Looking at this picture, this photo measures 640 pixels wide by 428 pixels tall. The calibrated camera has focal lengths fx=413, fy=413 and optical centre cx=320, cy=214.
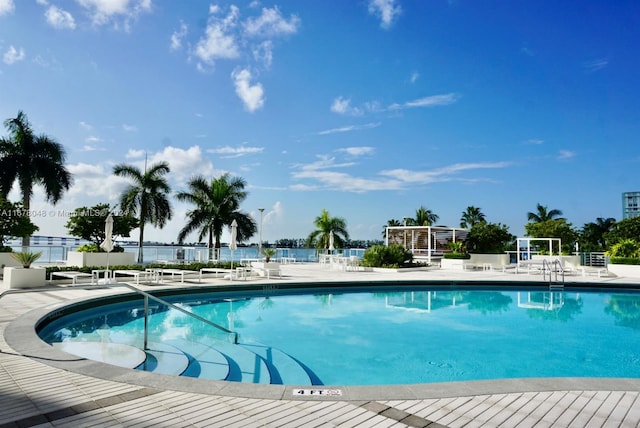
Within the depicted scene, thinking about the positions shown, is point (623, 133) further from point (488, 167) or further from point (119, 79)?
point (119, 79)

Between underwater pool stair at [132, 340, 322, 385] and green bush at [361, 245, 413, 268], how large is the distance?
13.9 metres

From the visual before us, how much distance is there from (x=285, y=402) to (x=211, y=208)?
2188 centimetres

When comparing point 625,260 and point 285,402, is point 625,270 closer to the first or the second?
point 625,260

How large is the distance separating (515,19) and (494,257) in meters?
13.8

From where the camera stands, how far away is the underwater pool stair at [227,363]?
17.3 feet

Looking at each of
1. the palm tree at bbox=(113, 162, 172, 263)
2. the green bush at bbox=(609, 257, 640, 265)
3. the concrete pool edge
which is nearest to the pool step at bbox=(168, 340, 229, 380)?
the concrete pool edge

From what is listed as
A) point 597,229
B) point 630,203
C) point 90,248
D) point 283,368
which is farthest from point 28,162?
point 630,203

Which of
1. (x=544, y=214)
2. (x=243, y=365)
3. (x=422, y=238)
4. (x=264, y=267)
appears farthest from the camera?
(x=544, y=214)

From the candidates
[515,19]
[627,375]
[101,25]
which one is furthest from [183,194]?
[627,375]

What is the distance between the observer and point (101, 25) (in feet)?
43.2

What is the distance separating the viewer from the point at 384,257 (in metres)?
20.6

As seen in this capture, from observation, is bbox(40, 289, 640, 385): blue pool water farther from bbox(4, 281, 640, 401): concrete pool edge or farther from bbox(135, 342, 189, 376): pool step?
bbox(4, 281, 640, 401): concrete pool edge

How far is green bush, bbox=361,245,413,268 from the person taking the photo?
20500 mm

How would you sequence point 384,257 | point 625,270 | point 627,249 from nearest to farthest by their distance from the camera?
point 625,270 → point 627,249 → point 384,257
